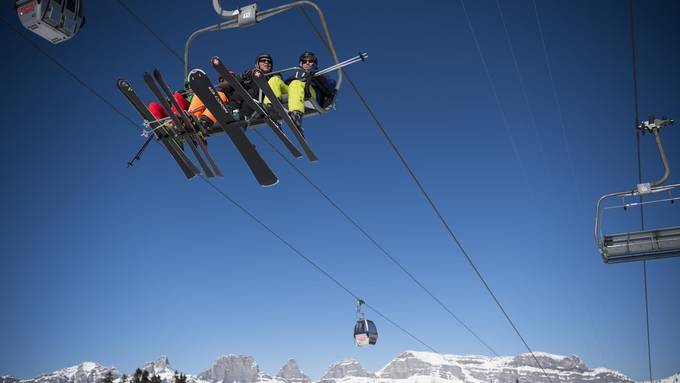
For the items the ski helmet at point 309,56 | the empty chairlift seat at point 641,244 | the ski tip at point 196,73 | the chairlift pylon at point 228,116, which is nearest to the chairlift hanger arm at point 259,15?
the chairlift pylon at point 228,116

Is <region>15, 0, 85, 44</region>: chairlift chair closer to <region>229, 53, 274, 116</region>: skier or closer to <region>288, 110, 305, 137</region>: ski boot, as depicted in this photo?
<region>229, 53, 274, 116</region>: skier

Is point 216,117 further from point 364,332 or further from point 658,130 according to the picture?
point 364,332

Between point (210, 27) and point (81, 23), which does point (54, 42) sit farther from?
point (210, 27)

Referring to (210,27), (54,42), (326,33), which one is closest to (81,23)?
(54,42)

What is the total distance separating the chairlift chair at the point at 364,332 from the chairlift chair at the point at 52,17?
16944 mm

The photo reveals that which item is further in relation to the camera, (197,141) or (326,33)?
(197,141)

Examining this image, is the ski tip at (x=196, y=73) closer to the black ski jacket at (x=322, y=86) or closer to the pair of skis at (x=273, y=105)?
the pair of skis at (x=273, y=105)

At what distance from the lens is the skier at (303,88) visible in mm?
7281

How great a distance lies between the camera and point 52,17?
207 inches

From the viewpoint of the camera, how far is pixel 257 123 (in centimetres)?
738

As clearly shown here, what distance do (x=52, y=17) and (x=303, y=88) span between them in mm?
3279

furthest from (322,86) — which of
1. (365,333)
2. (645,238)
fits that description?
(365,333)

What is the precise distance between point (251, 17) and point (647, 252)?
8.58 meters

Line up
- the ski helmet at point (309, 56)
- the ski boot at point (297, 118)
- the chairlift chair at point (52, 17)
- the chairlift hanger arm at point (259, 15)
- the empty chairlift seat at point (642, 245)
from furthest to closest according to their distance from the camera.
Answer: the empty chairlift seat at point (642, 245), the ski helmet at point (309, 56), the ski boot at point (297, 118), the chairlift hanger arm at point (259, 15), the chairlift chair at point (52, 17)
